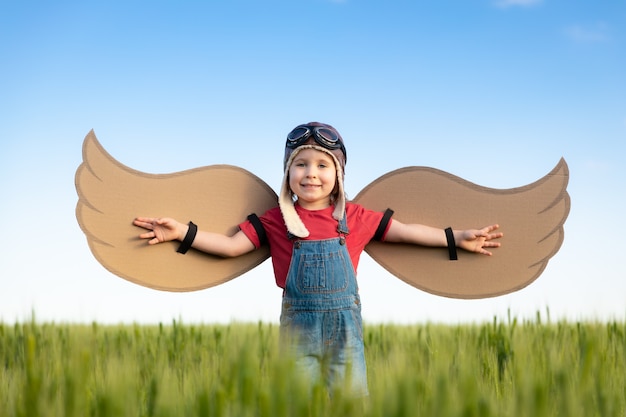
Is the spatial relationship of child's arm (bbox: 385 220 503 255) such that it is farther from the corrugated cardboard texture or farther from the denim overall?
the denim overall

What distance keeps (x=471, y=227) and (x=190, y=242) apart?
1.58 meters

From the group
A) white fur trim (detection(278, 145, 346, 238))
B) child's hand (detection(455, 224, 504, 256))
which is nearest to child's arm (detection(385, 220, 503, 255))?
child's hand (detection(455, 224, 504, 256))

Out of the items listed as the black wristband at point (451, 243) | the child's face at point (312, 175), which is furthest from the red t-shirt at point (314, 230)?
the black wristband at point (451, 243)

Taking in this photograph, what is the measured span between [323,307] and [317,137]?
85cm

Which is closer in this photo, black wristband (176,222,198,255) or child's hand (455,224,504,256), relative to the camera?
black wristband (176,222,198,255)

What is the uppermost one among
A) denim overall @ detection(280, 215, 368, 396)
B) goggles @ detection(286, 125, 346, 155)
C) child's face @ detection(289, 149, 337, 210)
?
goggles @ detection(286, 125, 346, 155)

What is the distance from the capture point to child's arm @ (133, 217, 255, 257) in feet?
10.6

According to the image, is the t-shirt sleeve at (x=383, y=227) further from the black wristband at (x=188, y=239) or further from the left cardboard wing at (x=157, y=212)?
the black wristband at (x=188, y=239)

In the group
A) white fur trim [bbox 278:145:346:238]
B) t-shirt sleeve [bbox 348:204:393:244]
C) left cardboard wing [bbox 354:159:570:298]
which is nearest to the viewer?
white fur trim [bbox 278:145:346:238]

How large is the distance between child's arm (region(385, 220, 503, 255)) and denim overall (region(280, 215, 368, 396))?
1.41 feet

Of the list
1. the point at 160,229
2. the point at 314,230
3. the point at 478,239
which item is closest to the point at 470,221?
the point at 478,239

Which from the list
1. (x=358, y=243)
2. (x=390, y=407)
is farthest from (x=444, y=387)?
(x=358, y=243)

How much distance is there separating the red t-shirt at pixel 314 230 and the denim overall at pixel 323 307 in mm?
85

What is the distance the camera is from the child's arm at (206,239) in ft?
10.6
